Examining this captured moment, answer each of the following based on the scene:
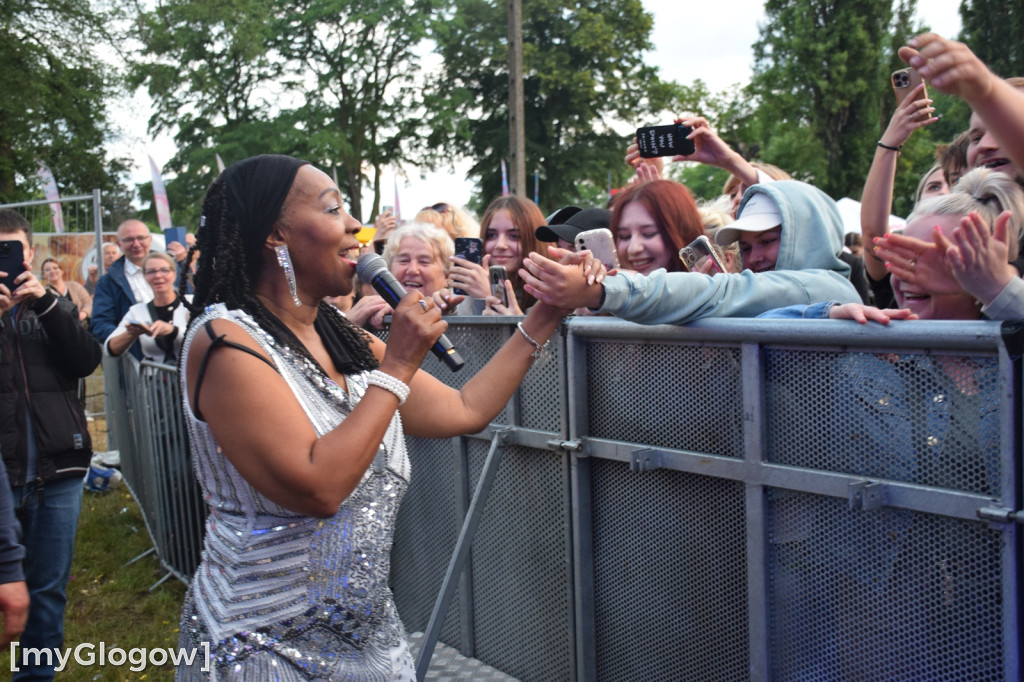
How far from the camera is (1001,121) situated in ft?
7.36

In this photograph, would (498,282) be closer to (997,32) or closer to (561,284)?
(561,284)

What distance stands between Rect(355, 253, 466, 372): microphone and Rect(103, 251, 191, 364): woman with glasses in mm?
3939

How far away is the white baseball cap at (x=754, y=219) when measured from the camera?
9.64 ft

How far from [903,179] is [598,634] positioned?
27302 millimetres

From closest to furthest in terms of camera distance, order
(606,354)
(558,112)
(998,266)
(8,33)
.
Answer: (998,266) → (606,354) → (8,33) → (558,112)

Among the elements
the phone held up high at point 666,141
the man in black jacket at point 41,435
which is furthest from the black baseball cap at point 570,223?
the man in black jacket at point 41,435

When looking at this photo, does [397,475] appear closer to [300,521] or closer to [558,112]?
[300,521]

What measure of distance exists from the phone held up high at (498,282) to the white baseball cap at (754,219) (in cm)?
88

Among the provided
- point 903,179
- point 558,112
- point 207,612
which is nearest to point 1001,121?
point 207,612

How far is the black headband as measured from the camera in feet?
6.92

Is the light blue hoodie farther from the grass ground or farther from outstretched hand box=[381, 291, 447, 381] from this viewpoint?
the grass ground

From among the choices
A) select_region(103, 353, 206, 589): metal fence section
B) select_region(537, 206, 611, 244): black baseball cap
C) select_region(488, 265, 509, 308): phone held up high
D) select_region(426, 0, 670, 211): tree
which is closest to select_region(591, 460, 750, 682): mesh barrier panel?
select_region(488, 265, 509, 308): phone held up high

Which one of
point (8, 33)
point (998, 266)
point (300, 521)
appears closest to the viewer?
point (998, 266)

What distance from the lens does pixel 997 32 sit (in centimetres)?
2411
